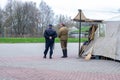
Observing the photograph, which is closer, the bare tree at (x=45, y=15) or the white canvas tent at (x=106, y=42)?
the white canvas tent at (x=106, y=42)

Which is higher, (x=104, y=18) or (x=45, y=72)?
(x=104, y=18)

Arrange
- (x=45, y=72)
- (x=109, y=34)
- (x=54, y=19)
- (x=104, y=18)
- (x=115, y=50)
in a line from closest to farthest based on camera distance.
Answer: (x=45, y=72) → (x=115, y=50) → (x=109, y=34) → (x=104, y=18) → (x=54, y=19)

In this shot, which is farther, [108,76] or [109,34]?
[109,34]

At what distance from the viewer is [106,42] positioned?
1761 cm

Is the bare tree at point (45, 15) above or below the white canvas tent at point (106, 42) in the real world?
above

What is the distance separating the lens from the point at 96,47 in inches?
723

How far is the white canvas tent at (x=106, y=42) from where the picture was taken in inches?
659

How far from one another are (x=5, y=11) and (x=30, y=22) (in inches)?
244

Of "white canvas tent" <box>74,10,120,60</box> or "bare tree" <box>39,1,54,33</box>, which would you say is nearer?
"white canvas tent" <box>74,10,120,60</box>

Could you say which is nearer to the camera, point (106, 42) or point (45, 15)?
point (106, 42)

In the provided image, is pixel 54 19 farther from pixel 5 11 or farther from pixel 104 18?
pixel 104 18

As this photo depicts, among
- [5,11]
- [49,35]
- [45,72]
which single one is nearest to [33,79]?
[45,72]

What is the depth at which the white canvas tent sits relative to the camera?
54.9 ft

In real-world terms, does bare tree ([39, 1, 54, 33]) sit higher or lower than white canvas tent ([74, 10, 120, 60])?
higher
